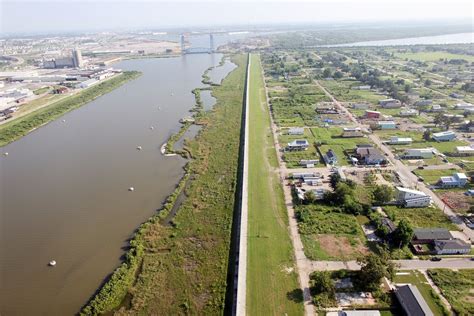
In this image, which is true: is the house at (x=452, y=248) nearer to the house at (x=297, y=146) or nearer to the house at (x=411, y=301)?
the house at (x=411, y=301)

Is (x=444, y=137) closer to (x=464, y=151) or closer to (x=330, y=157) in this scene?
(x=464, y=151)

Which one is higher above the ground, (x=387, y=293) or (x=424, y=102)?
(x=424, y=102)

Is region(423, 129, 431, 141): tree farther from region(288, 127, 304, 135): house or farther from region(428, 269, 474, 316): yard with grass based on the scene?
region(428, 269, 474, 316): yard with grass

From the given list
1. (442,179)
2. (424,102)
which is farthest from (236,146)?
(424,102)

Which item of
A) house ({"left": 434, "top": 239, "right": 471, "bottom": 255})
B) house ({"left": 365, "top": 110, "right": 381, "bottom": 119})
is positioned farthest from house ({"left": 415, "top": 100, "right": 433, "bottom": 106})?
house ({"left": 434, "top": 239, "right": 471, "bottom": 255})

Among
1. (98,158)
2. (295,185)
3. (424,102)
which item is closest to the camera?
(295,185)

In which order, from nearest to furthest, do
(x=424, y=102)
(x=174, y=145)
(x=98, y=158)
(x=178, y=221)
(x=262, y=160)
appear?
(x=178, y=221) < (x=262, y=160) < (x=98, y=158) < (x=174, y=145) < (x=424, y=102)

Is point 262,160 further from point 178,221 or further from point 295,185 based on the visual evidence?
point 178,221
